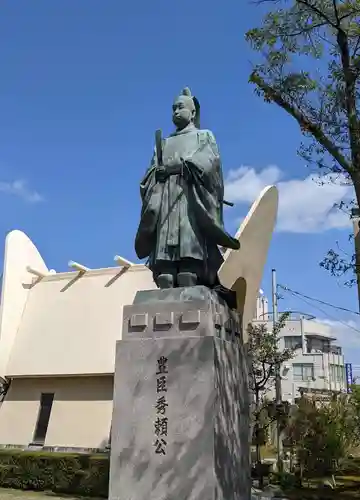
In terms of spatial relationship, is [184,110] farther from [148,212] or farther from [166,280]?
[166,280]

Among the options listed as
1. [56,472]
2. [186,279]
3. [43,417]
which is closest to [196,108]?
[186,279]

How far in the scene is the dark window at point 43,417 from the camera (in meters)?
17.6

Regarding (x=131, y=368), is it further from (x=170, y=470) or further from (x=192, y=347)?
(x=170, y=470)

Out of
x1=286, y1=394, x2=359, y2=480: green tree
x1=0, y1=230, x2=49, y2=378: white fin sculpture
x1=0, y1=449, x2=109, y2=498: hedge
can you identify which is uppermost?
x1=0, y1=230, x2=49, y2=378: white fin sculpture

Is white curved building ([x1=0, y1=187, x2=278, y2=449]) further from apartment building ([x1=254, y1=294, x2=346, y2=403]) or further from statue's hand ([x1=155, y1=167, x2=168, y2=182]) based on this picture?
apartment building ([x1=254, y1=294, x2=346, y2=403])

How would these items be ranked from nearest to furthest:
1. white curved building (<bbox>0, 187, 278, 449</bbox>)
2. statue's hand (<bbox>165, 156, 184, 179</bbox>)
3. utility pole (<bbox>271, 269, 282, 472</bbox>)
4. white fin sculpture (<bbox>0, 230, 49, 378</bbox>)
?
statue's hand (<bbox>165, 156, 184, 179</bbox>), utility pole (<bbox>271, 269, 282, 472</bbox>), white curved building (<bbox>0, 187, 278, 449</bbox>), white fin sculpture (<bbox>0, 230, 49, 378</bbox>)

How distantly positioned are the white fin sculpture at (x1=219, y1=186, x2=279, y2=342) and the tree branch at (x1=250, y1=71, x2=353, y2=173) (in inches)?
379

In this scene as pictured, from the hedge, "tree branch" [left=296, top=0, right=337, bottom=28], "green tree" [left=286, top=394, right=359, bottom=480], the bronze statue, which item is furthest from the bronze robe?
the hedge

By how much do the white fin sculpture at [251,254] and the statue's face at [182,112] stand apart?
10829 mm

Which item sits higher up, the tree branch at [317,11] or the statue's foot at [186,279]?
the tree branch at [317,11]

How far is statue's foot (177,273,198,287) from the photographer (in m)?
5.42

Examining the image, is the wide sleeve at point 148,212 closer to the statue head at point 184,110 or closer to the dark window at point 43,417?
the statue head at point 184,110

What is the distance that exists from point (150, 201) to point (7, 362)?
14850 mm

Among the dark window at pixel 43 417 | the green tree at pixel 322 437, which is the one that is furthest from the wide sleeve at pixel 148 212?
the dark window at pixel 43 417
